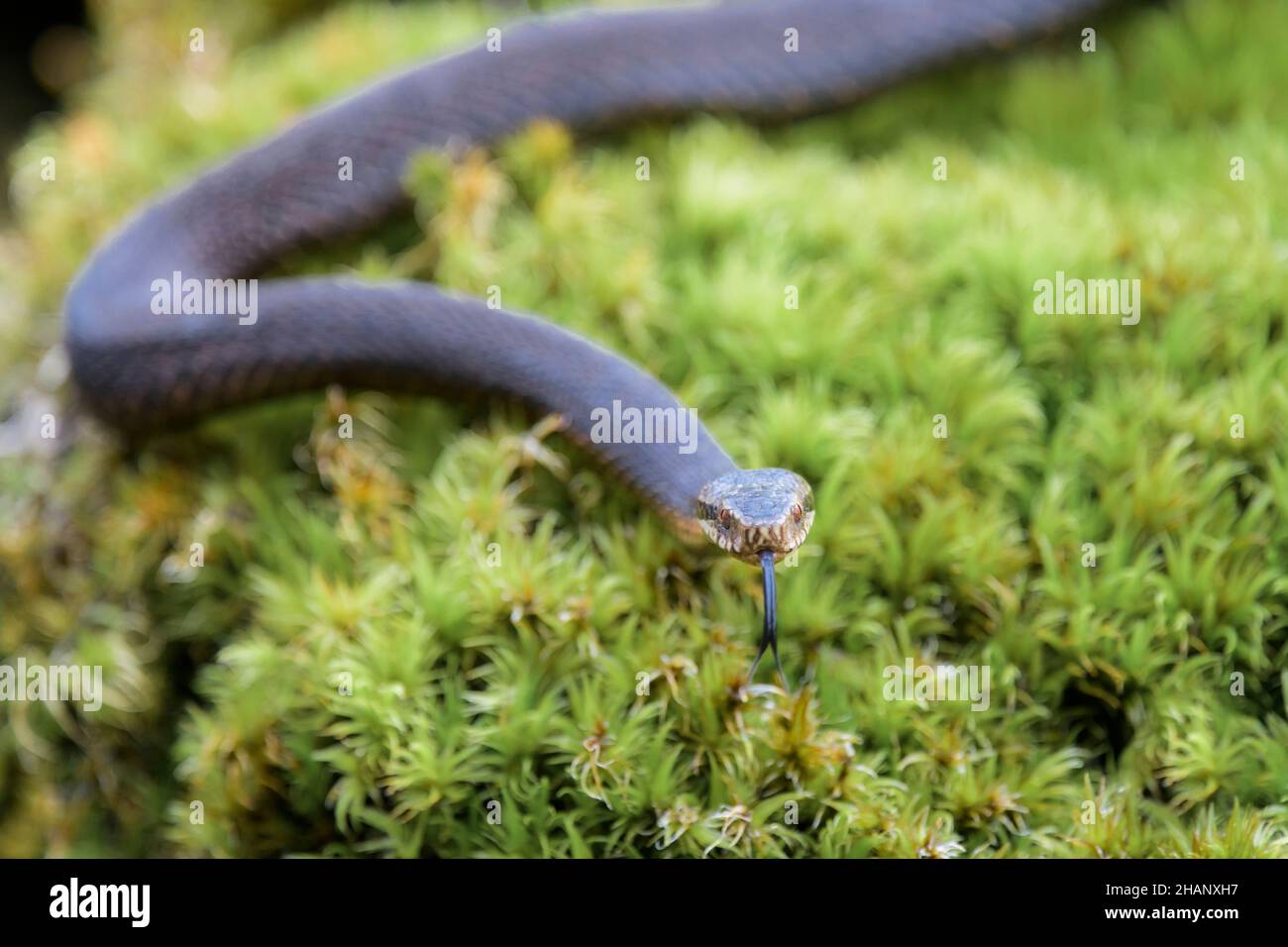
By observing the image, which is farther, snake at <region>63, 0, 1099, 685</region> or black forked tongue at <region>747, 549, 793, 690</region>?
snake at <region>63, 0, 1099, 685</region>

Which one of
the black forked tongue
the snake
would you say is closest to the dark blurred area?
the snake

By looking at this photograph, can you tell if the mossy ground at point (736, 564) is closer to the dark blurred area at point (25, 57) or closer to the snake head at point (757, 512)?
the snake head at point (757, 512)

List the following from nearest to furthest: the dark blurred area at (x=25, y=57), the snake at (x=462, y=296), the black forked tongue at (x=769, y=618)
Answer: the black forked tongue at (x=769, y=618) < the snake at (x=462, y=296) < the dark blurred area at (x=25, y=57)

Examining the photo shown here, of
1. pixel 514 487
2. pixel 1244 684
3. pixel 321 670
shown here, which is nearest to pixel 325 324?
pixel 514 487

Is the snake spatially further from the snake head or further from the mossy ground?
the mossy ground

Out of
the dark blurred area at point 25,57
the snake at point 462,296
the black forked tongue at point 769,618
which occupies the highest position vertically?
the dark blurred area at point 25,57

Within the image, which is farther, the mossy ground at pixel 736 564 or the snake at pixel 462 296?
the snake at pixel 462 296

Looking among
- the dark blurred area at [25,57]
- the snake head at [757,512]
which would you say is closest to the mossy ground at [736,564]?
the snake head at [757,512]
